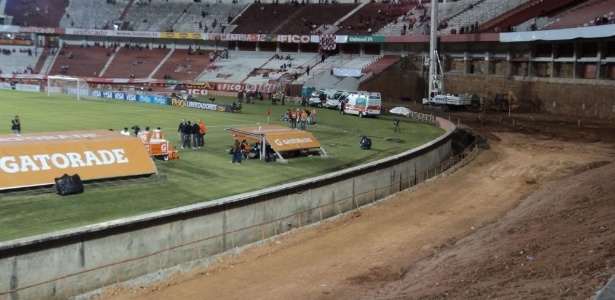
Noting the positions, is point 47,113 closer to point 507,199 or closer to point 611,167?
point 507,199

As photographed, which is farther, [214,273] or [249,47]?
[249,47]

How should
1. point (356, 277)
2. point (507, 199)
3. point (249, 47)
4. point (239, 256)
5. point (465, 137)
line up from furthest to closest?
point (249, 47)
point (465, 137)
point (507, 199)
point (239, 256)
point (356, 277)

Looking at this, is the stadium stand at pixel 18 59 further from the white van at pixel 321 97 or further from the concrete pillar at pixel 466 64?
the concrete pillar at pixel 466 64

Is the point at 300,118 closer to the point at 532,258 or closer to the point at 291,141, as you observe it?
the point at 291,141

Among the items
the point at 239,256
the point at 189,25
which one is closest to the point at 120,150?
the point at 239,256

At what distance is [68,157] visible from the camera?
70.6ft

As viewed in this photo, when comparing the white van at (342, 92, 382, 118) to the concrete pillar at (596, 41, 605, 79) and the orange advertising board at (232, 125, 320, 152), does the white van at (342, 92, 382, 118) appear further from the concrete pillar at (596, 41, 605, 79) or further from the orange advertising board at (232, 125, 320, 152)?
the orange advertising board at (232, 125, 320, 152)

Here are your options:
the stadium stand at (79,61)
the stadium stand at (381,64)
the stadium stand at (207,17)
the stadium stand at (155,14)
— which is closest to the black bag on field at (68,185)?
the stadium stand at (381,64)

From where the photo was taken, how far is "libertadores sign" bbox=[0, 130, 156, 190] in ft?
66.7

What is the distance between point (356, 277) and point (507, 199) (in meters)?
11.9

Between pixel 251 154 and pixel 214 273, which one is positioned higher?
pixel 251 154

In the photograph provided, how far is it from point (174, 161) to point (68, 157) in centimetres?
637

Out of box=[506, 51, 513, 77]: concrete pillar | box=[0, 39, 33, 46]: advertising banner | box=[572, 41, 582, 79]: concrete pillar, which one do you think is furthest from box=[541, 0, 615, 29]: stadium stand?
box=[0, 39, 33, 46]: advertising banner

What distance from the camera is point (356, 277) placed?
1733 centimetres
